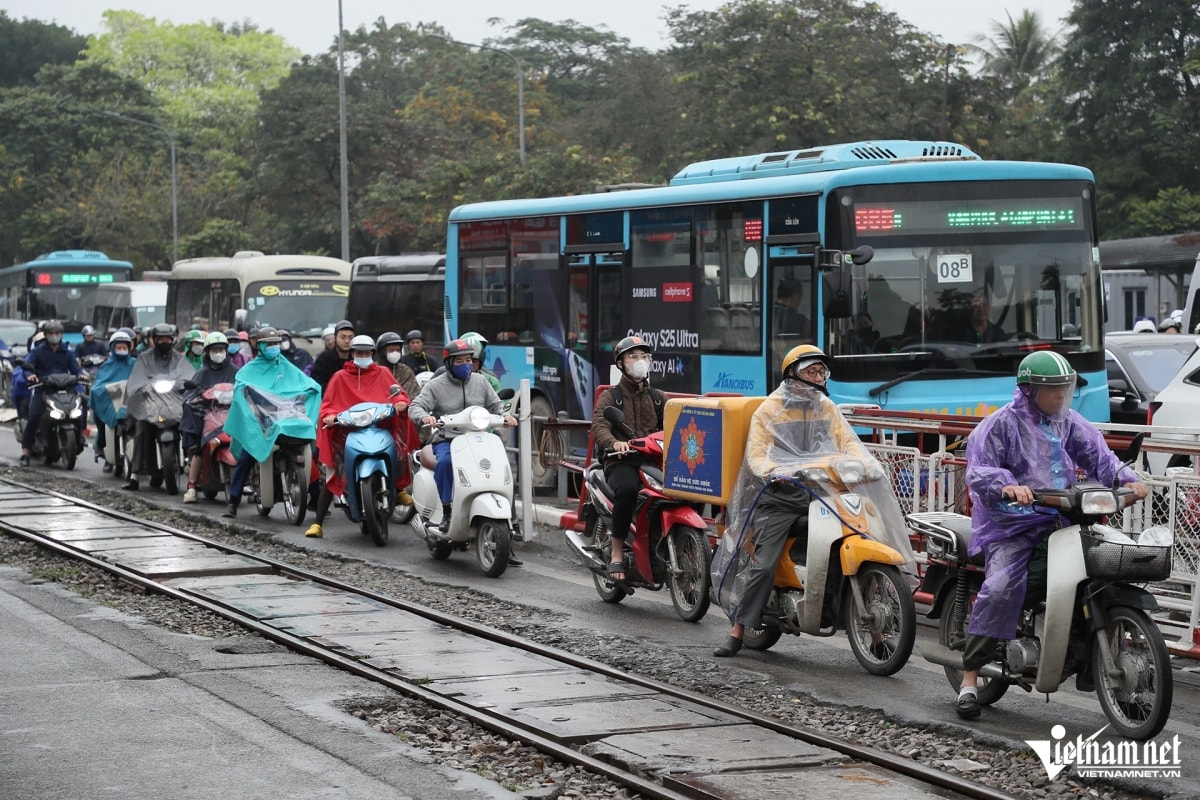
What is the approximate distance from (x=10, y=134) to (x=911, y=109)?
41.4 metres

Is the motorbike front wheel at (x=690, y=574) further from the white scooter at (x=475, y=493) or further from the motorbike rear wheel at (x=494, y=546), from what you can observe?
the white scooter at (x=475, y=493)

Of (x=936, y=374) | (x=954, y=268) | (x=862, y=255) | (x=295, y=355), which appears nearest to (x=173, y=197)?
(x=295, y=355)

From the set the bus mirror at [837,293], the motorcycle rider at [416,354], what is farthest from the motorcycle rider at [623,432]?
the motorcycle rider at [416,354]

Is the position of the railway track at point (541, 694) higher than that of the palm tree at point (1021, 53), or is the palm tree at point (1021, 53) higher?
the palm tree at point (1021, 53)

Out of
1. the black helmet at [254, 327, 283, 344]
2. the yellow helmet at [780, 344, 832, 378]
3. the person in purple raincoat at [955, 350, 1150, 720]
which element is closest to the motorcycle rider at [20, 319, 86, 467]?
the black helmet at [254, 327, 283, 344]

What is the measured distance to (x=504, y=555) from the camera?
12070 mm

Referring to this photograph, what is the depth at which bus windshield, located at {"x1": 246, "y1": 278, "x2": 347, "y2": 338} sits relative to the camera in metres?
29.3

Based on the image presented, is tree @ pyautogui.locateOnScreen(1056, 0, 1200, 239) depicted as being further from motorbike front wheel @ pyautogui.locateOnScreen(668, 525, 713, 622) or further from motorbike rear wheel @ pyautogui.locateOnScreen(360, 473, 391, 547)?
motorbike front wheel @ pyautogui.locateOnScreen(668, 525, 713, 622)

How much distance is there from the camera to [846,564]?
27.9 ft

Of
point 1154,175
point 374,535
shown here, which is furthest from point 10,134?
point 374,535

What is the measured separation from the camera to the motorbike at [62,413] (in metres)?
21.3

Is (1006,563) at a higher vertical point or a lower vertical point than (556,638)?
higher

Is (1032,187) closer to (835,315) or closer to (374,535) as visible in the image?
(835,315)

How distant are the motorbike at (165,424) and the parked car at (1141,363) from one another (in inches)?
377
